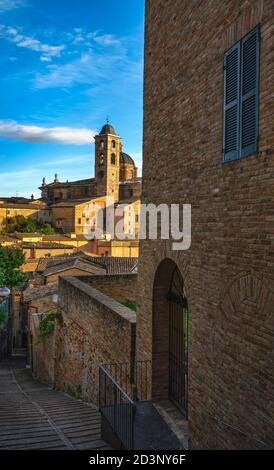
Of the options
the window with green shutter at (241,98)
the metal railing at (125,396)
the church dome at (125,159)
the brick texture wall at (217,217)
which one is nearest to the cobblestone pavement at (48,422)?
the metal railing at (125,396)

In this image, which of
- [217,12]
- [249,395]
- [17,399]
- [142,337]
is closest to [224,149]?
[217,12]

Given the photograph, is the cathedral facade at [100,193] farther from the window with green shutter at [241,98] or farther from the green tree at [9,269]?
the window with green shutter at [241,98]

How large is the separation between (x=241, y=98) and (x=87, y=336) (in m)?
8.59

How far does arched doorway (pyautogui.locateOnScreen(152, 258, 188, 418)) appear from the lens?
715 cm

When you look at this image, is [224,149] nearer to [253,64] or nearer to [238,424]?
[253,64]

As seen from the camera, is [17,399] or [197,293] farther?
[17,399]

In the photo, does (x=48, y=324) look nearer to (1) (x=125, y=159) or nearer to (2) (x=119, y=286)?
(2) (x=119, y=286)

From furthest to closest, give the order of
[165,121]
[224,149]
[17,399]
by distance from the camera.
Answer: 1. [17,399]
2. [165,121]
3. [224,149]

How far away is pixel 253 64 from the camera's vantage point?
4.40 metres

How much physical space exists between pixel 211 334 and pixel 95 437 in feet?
11.6

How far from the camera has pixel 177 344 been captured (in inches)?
284

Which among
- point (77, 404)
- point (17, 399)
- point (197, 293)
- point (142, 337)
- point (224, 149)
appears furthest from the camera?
point (17, 399)

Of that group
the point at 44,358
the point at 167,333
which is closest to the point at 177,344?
the point at 167,333

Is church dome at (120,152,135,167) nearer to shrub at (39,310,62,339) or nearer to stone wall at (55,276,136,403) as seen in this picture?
shrub at (39,310,62,339)
